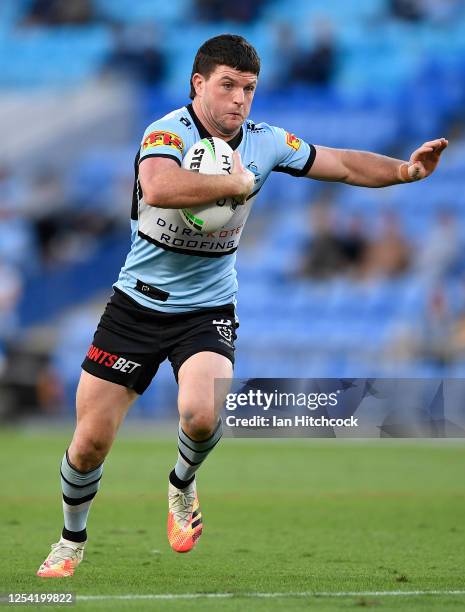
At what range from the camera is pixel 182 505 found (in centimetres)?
659

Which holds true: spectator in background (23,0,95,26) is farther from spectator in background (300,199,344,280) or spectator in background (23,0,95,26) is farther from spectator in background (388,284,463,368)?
spectator in background (388,284,463,368)

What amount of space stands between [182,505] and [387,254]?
1459 cm

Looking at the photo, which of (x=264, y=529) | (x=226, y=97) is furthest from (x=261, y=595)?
(x=264, y=529)

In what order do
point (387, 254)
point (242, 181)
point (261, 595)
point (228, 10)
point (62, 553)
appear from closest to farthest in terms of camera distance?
point (261, 595)
point (242, 181)
point (62, 553)
point (387, 254)
point (228, 10)

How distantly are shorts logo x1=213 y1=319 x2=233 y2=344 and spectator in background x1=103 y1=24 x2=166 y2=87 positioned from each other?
20.6 meters

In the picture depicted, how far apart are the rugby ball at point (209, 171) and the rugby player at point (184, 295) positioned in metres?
0.06

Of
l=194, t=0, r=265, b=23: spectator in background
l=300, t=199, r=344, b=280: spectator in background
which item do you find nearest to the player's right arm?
l=300, t=199, r=344, b=280: spectator in background

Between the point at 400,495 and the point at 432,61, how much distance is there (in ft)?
47.0

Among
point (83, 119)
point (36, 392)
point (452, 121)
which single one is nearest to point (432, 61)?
point (452, 121)

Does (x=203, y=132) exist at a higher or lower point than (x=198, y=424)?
higher

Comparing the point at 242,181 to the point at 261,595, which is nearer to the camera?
the point at 261,595

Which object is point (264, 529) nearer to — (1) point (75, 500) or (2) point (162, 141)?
(1) point (75, 500)

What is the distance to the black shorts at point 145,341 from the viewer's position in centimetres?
622

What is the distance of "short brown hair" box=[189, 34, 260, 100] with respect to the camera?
6.14 meters
